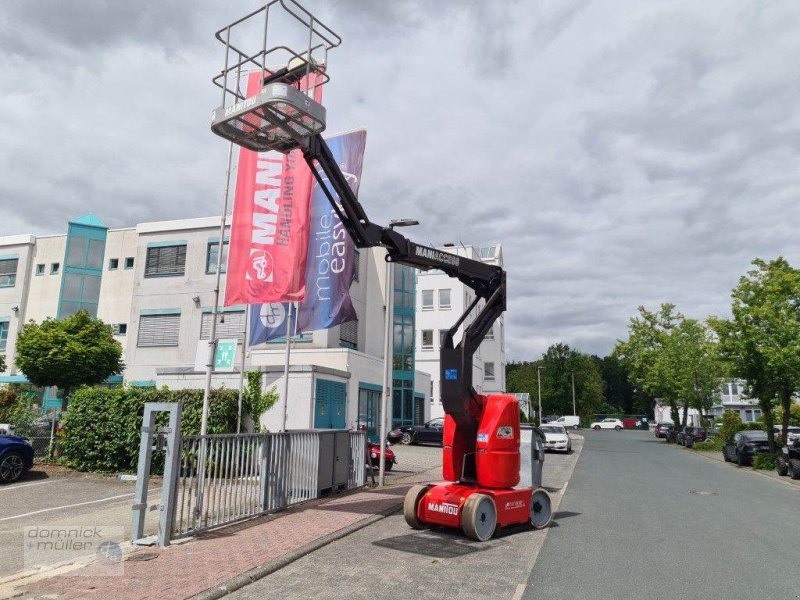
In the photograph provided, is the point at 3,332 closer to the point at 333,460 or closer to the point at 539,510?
the point at 333,460

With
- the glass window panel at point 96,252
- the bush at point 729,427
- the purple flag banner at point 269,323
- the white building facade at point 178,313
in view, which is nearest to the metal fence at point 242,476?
the purple flag banner at point 269,323

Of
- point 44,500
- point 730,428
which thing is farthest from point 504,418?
point 730,428

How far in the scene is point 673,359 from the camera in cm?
4403

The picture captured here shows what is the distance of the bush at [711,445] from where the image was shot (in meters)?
35.6

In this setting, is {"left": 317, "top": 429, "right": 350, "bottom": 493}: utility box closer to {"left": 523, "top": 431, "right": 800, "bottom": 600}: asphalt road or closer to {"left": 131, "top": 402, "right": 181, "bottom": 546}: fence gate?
{"left": 131, "top": 402, "right": 181, "bottom": 546}: fence gate

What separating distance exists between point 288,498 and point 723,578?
21.9 feet

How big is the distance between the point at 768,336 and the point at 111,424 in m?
22.8

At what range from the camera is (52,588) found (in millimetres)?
5711

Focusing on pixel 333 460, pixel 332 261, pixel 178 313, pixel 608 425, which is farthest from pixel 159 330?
pixel 608 425

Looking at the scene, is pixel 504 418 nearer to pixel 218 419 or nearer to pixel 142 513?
pixel 142 513

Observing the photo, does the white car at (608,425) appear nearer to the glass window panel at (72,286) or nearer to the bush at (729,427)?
the bush at (729,427)

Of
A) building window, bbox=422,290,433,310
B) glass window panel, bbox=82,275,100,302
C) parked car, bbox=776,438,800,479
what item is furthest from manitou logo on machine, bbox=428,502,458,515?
building window, bbox=422,290,433,310

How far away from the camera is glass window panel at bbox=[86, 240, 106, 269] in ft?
108

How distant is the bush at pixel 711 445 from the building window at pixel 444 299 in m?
21.3
